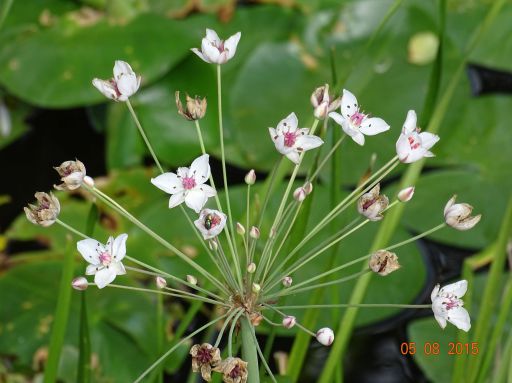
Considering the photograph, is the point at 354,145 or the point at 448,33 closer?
the point at 354,145

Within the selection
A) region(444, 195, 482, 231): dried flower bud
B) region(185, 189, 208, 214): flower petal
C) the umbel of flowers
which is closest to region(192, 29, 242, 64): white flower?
the umbel of flowers

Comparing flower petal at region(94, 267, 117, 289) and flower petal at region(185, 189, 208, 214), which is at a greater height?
flower petal at region(185, 189, 208, 214)

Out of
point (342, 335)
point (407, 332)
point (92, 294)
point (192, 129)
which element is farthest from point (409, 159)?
point (192, 129)

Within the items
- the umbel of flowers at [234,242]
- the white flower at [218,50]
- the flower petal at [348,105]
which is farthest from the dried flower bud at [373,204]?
the white flower at [218,50]

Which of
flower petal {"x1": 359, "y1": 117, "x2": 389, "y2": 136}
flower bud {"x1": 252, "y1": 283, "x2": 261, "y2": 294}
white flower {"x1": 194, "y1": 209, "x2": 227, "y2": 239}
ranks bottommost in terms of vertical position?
flower bud {"x1": 252, "y1": 283, "x2": 261, "y2": 294}

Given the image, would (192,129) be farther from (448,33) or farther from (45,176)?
(448,33)

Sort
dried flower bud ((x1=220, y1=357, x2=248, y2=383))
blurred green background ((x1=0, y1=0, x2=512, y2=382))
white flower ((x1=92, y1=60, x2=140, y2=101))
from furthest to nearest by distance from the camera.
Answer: blurred green background ((x1=0, y1=0, x2=512, y2=382))
white flower ((x1=92, y1=60, x2=140, y2=101))
dried flower bud ((x1=220, y1=357, x2=248, y2=383))

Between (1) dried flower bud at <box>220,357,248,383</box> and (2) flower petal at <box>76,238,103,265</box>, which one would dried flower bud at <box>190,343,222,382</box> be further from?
(2) flower petal at <box>76,238,103,265</box>
